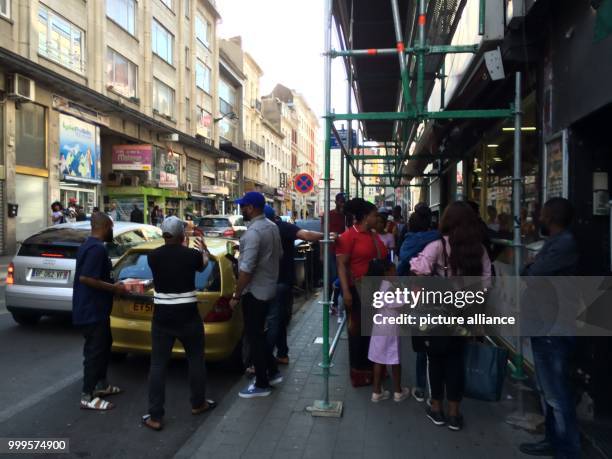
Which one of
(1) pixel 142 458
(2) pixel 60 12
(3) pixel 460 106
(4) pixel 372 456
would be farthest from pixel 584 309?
(2) pixel 60 12

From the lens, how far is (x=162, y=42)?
29547mm

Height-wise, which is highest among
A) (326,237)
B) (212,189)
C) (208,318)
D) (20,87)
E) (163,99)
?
(163,99)

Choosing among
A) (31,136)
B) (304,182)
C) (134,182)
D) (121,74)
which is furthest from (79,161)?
(304,182)

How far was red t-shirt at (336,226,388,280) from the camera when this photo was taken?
4.64 meters

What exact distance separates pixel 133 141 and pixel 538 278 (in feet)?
89.7

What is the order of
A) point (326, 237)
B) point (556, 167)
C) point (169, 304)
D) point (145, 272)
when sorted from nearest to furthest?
point (169, 304)
point (326, 237)
point (556, 167)
point (145, 272)

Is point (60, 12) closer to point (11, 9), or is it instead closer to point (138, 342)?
point (11, 9)

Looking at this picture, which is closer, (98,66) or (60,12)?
(60,12)

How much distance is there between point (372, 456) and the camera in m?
3.53

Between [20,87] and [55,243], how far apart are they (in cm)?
1344

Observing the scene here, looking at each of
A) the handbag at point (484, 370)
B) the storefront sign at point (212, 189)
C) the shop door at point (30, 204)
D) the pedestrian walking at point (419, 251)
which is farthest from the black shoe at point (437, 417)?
the storefront sign at point (212, 189)

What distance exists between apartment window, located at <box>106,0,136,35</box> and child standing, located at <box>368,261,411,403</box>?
23974 mm

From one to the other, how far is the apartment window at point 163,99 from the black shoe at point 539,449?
91.8 ft

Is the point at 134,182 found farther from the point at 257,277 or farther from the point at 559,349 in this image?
the point at 559,349
